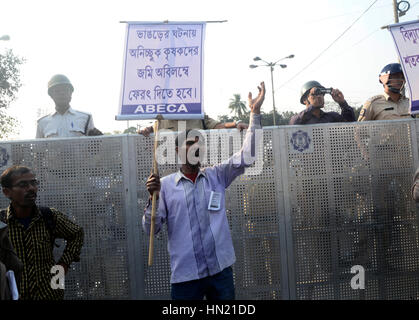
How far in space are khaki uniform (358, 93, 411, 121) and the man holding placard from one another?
231 cm

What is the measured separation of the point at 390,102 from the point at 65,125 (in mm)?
4070

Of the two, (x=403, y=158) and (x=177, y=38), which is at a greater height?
(x=177, y=38)

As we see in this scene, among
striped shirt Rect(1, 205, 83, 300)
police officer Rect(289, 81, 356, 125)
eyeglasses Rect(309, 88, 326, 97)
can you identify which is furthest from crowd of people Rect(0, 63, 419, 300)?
eyeglasses Rect(309, 88, 326, 97)

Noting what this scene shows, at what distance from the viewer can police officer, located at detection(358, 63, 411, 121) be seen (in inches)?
222

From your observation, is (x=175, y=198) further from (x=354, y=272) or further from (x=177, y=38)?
(x=354, y=272)

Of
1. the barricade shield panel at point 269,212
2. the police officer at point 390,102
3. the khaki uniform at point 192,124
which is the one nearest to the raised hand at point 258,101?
the barricade shield panel at point 269,212

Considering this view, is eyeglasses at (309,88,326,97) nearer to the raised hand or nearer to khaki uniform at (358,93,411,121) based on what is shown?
khaki uniform at (358,93,411,121)

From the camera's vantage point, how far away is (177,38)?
4965mm

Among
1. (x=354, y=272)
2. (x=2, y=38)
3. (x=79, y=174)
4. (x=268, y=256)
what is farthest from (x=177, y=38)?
(x=2, y=38)

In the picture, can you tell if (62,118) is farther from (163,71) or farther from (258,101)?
(258,101)

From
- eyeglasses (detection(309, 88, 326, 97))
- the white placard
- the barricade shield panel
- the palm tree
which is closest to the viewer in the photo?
the white placard

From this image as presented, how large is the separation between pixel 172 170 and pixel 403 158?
2686mm

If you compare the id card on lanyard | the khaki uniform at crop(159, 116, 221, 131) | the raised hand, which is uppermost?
the khaki uniform at crop(159, 116, 221, 131)

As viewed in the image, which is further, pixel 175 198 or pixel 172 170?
pixel 172 170
